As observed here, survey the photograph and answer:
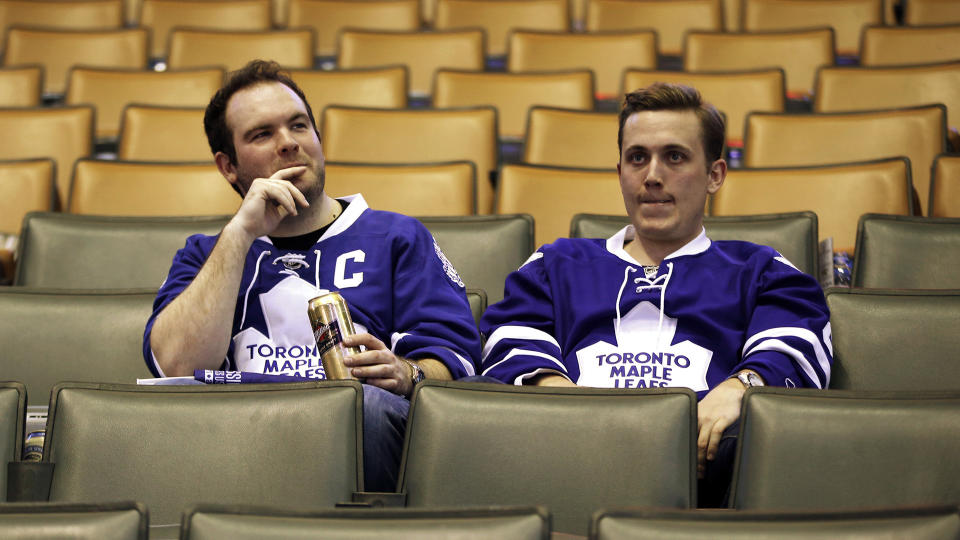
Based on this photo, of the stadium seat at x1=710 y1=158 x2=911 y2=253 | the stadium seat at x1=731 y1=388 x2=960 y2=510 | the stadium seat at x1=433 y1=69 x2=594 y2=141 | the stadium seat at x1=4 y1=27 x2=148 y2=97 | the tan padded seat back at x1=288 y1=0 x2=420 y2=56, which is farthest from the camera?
the tan padded seat back at x1=288 y1=0 x2=420 y2=56

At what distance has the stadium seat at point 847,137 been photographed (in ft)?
3.55

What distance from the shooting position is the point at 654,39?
1.45 m

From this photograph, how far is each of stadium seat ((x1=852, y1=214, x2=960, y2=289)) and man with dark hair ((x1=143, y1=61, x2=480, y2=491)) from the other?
1.10ft

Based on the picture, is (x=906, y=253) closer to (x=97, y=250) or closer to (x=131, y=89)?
(x=97, y=250)

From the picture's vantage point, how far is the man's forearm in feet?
2.17

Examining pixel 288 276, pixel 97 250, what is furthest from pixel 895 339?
pixel 97 250

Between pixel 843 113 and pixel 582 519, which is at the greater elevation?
pixel 843 113

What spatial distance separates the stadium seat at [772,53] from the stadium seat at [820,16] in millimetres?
119

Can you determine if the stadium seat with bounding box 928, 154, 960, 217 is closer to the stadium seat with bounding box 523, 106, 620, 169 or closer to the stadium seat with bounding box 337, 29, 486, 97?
the stadium seat with bounding box 523, 106, 620, 169

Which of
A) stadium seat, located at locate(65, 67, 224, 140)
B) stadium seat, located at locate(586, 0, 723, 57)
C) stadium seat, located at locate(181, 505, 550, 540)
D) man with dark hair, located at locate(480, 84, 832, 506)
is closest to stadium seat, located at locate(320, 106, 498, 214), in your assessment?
stadium seat, located at locate(65, 67, 224, 140)

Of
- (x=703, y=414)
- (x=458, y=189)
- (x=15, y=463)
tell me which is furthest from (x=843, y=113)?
(x=15, y=463)

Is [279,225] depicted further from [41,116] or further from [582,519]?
[41,116]

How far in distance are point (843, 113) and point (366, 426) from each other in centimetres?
78

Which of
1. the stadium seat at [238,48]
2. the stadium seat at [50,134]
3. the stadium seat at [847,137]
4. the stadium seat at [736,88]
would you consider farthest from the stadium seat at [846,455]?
the stadium seat at [238,48]
